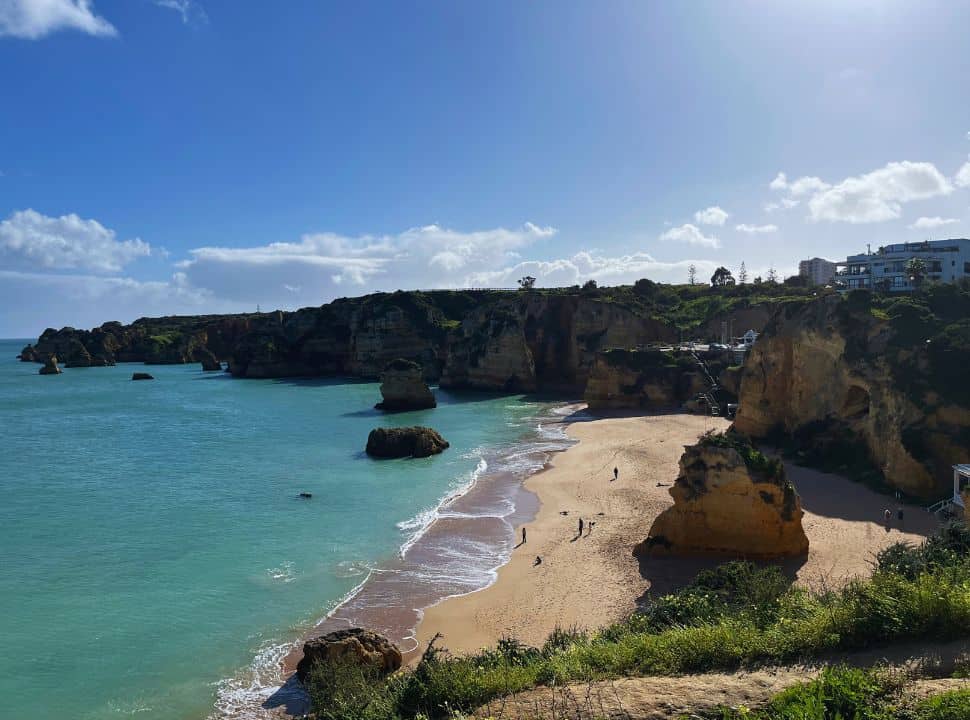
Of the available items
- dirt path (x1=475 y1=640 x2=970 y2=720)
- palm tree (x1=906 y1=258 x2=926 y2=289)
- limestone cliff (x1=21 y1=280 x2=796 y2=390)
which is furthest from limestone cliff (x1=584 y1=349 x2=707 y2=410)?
dirt path (x1=475 y1=640 x2=970 y2=720)

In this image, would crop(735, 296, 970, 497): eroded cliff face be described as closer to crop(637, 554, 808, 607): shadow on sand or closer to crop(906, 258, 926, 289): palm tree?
crop(637, 554, 808, 607): shadow on sand

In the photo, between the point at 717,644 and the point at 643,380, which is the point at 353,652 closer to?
the point at 717,644

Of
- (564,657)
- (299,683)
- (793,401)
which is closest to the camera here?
(564,657)

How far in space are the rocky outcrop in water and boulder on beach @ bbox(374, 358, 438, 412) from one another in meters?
45.1

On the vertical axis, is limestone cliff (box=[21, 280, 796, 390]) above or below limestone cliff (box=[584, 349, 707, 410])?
above

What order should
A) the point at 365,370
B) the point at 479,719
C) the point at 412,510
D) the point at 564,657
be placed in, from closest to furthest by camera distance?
the point at 479,719 < the point at 564,657 < the point at 412,510 < the point at 365,370

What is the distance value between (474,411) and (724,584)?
162ft

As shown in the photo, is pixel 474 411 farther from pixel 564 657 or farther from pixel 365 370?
pixel 564 657

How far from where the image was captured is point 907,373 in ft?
96.9

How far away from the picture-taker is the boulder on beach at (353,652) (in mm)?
14586

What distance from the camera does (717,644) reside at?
10.1 meters

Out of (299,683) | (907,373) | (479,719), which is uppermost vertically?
(907,373)

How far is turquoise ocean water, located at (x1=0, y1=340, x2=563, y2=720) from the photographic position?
15.9 meters

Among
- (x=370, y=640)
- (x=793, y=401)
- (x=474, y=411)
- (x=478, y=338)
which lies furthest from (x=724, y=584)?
(x=478, y=338)
